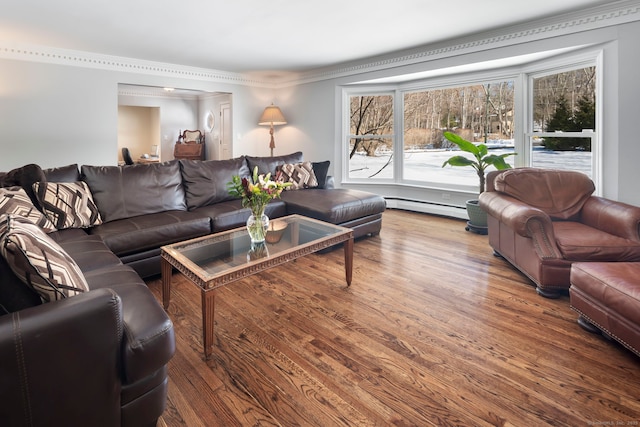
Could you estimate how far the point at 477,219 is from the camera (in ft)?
14.1

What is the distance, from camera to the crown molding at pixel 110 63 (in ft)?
14.0

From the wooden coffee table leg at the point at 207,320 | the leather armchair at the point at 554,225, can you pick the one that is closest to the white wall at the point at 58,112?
the wooden coffee table leg at the point at 207,320

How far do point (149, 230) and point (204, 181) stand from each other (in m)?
1.00

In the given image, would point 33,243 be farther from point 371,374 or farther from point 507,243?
point 507,243

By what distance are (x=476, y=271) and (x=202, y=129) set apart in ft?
26.3

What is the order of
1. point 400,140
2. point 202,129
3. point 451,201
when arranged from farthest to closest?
point 202,129 → point 400,140 → point 451,201

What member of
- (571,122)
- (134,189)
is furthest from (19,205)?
(571,122)

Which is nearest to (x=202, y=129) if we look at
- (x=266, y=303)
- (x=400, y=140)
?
(x=400, y=140)

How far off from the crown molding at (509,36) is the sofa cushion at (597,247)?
7.07 feet

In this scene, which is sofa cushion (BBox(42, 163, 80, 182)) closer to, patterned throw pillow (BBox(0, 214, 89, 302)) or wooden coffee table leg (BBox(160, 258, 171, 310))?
wooden coffee table leg (BBox(160, 258, 171, 310))

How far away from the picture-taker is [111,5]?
3133mm

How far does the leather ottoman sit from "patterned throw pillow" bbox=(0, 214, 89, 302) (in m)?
2.45

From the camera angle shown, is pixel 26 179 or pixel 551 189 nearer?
pixel 26 179

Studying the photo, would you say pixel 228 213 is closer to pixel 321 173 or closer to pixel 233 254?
pixel 233 254
